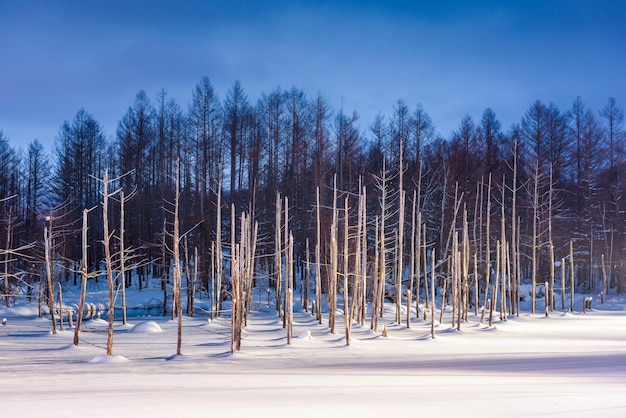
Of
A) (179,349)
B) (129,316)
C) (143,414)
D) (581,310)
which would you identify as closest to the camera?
(143,414)

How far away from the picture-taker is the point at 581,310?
33.4 metres

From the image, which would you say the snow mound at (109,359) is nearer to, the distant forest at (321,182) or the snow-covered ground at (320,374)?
the snow-covered ground at (320,374)

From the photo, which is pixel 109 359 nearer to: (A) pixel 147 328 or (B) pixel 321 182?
(A) pixel 147 328

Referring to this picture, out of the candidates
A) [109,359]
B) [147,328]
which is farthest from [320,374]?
[147,328]

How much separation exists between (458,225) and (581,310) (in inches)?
376

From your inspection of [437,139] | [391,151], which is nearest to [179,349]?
[391,151]

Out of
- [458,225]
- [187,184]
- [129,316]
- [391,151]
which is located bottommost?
[129,316]

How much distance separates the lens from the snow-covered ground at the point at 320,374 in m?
7.80

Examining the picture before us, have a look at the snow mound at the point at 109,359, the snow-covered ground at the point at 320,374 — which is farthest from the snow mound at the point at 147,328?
the snow mound at the point at 109,359

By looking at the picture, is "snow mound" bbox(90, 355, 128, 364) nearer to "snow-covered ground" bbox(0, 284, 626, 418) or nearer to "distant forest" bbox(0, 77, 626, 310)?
"snow-covered ground" bbox(0, 284, 626, 418)

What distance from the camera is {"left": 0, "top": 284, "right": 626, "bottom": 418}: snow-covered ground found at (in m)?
7.80

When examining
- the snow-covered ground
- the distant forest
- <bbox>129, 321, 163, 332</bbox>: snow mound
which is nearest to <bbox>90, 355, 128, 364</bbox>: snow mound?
the snow-covered ground

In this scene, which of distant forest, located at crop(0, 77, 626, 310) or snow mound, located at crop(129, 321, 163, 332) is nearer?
snow mound, located at crop(129, 321, 163, 332)

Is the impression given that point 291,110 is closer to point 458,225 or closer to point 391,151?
point 391,151
